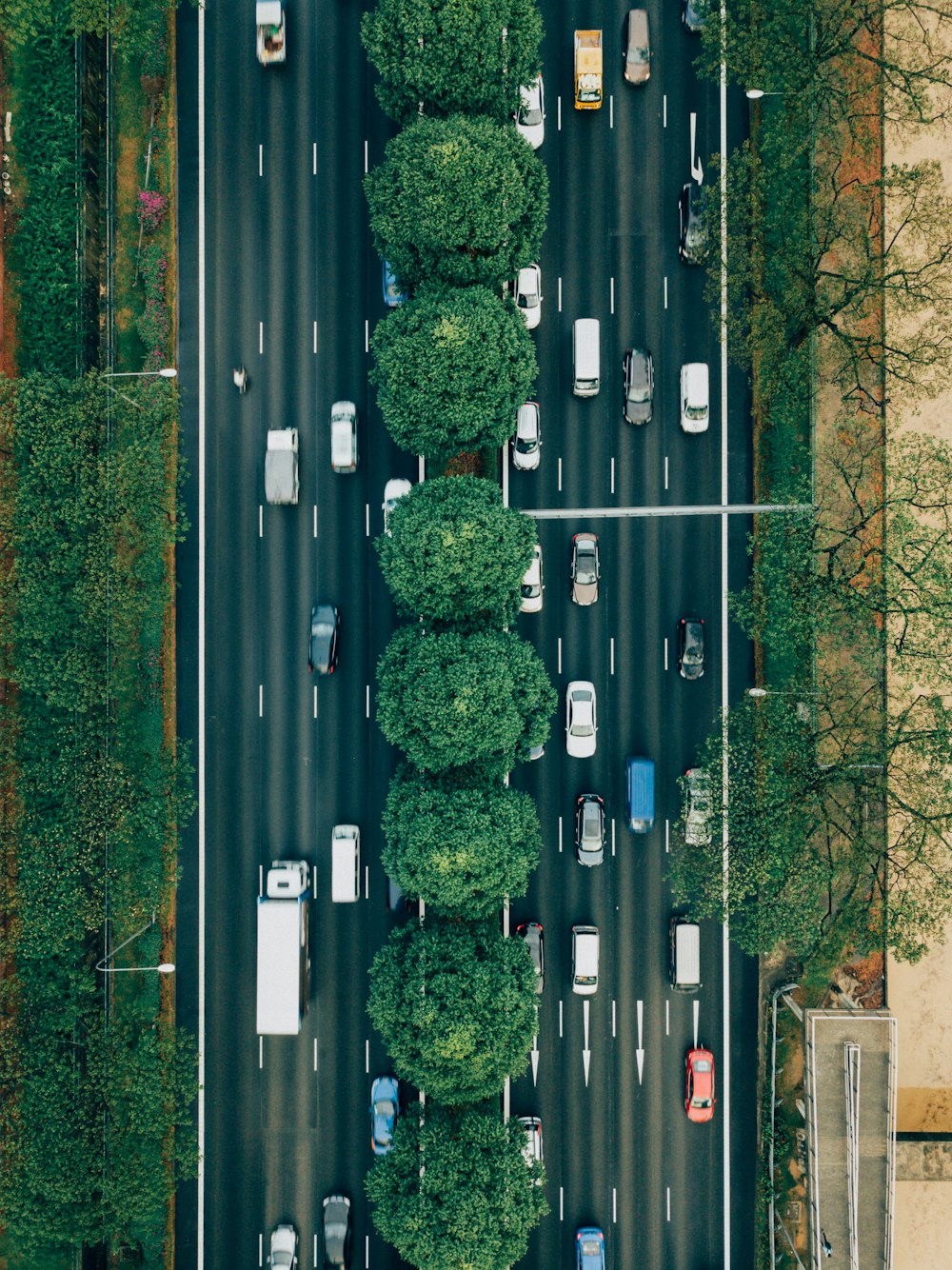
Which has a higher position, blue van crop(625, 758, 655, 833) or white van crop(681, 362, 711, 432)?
white van crop(681, 362, 711, 432)

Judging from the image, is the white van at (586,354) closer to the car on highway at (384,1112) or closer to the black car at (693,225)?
the black car at (693,225)

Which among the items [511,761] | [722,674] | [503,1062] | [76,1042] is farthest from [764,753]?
[76,1042]

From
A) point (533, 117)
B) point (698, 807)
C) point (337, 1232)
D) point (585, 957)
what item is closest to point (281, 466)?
point (533, 117)

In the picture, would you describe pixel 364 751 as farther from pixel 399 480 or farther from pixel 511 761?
pixel 399 480

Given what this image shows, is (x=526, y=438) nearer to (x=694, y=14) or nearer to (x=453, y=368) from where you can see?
(x=453, y=368)

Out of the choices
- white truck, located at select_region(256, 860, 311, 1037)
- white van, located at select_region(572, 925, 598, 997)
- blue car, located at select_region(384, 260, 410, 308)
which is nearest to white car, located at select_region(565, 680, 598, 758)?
white van, located at select_region(572, 925, 598, 997)

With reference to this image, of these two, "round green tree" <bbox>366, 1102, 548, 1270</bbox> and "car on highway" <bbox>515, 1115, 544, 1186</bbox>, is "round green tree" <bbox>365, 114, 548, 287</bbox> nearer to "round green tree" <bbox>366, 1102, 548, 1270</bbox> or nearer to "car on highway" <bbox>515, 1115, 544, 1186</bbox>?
"round green tree" <bbox>366, 1102, 548, 1270</bbox>
